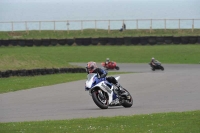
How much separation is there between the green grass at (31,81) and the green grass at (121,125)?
9.57 metres

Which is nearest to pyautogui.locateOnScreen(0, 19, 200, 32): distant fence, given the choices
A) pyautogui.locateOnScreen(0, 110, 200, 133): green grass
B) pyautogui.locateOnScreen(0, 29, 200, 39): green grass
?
pyautogui.locateOnScreen(0, 29, 200, 39): green grass

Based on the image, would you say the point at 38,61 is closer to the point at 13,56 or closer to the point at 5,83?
the point at 13,56

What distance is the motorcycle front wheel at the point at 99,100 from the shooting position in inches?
596

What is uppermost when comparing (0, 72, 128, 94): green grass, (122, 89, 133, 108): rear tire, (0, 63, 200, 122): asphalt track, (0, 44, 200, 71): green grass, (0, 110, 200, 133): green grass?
(0, 110, 200, 133): green grass

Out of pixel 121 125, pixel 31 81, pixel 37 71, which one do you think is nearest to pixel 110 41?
pixel 37 71

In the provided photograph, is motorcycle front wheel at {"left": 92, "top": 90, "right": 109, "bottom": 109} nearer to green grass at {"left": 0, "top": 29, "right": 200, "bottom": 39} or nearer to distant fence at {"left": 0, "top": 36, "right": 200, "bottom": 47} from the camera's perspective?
distant fence at {"left": 0, "top": 36, "right": 200, "bottom": 47}

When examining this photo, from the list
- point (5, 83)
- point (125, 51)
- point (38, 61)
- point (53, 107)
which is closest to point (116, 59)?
→ point (125, 51)

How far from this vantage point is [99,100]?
1524 centimetres

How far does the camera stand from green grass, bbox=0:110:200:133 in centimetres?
1062

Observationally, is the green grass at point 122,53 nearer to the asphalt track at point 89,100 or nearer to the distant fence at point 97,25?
the distant fence at point 97,25

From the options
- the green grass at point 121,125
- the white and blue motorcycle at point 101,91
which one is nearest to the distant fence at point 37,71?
the white and blue motorcycle at point 101,91

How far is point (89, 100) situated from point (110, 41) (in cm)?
3130

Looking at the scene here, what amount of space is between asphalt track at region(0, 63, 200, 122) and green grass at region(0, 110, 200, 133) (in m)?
1.48

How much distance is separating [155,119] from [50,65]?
18659mm
